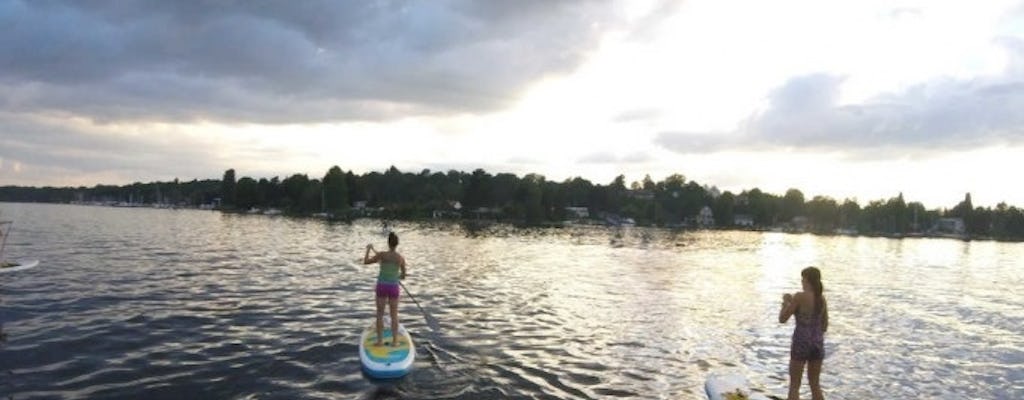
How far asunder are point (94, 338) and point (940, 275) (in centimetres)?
7231

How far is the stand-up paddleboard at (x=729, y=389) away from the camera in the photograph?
49.1ft

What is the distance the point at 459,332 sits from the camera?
23.3 m

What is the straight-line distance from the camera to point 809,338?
13.4 m

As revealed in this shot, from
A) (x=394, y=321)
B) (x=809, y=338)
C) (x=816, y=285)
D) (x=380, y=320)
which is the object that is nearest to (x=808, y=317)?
(x=809, y=338)

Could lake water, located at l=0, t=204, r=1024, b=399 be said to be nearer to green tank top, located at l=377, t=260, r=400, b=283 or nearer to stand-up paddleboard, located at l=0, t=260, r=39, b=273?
stand-up paddleboard, located at l=0, t=260, r=39, b=273

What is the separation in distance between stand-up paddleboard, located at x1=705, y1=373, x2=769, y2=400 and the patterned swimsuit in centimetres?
195

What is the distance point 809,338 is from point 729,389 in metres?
2.80

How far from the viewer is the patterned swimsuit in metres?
13.3

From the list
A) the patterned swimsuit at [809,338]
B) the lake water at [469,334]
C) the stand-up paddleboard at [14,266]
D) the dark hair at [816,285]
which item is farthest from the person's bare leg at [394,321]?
the stand-up paddleboard at [14,266]

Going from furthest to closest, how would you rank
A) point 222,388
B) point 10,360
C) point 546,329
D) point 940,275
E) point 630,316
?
point 940,275
point 630,316
point 546,329
point 10,360
point 222,388

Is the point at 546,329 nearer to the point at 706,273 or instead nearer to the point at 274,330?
the point at 274,330

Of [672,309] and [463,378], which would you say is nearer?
[463,378]

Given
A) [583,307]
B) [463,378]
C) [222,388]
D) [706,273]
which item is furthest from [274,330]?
[706,273]

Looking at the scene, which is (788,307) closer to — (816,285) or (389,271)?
(816,285)
